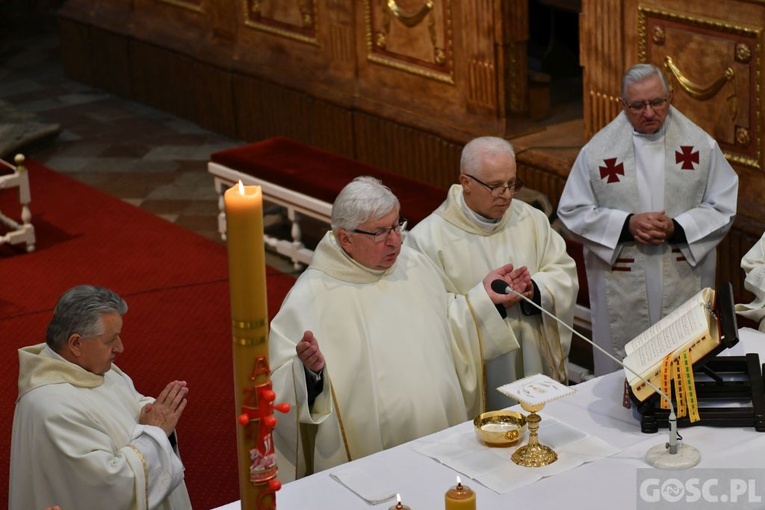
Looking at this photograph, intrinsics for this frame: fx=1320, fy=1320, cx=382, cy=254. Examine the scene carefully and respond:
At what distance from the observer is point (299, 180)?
841cm

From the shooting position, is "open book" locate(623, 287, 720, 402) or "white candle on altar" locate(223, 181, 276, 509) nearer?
"white candle on altar" locate(223, 181, 276, 509)

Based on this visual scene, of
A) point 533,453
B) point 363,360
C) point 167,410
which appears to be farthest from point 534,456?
point 167,410

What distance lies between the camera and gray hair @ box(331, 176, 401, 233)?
4.43 meters

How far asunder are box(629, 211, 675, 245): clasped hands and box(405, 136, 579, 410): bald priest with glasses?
0.57 meters

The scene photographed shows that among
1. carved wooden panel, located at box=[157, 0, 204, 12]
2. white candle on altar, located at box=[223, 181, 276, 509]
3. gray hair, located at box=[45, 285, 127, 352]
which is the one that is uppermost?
white candle on altar, located at box=[223, 181, 276, 509]

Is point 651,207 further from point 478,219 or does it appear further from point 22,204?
point 22,204

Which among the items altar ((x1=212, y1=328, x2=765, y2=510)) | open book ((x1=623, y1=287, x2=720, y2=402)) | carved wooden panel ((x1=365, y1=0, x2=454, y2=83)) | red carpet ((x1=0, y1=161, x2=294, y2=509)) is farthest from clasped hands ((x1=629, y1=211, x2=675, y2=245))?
carved wooden panel ((x1=365, y1=0, x2=454, y2=83))

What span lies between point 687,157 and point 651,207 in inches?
11.0

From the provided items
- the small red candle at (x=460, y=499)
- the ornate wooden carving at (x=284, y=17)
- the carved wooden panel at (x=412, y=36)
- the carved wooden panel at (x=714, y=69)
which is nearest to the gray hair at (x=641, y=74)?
the carved wooden panel at (x=714, y=69)

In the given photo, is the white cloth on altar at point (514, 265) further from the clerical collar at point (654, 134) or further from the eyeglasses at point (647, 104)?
the clerical collar at point (654, 134)

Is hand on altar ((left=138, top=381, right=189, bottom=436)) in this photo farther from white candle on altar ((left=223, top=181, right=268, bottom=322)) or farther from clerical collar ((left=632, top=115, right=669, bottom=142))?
clerical collar ((left=632, top=115, right=669, bottom=142))

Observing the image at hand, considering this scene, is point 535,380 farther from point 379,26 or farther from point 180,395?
point 379,26

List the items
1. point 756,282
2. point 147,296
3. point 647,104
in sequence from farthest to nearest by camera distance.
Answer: point 147,296, point 647,104, point 756,282

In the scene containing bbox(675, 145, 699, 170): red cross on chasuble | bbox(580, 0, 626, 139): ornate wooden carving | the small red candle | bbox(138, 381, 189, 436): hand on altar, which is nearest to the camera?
the small red candle
